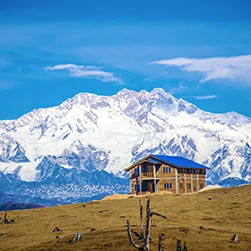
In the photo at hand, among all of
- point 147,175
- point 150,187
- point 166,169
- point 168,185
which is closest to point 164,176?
point 166,169

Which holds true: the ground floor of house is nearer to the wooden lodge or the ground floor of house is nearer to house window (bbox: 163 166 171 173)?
the wooden lodge

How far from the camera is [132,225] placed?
47.0 m

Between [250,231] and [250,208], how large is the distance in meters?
11.3

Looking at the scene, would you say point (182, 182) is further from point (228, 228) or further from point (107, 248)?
point (107, 248)

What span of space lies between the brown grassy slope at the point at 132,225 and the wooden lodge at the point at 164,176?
39186mm

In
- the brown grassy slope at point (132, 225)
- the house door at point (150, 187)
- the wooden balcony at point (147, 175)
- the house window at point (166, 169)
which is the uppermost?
the house window at point (166, 169)

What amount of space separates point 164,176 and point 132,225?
2651 inches

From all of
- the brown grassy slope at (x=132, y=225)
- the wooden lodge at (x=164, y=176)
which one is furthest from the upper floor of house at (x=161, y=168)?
the brown grassy slope at (x=132, y=225)

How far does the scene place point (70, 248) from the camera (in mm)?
39375

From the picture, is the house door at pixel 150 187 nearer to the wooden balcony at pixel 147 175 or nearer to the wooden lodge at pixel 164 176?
the wooden lodge at pixel 164 176

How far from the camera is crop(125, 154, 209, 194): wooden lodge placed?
113 metres

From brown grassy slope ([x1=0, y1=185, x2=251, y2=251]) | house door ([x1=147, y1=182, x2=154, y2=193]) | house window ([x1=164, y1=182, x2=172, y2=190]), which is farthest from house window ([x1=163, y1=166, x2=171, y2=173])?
brown grassy slope ([x1=0, y1=185, x2=251, y2=251])

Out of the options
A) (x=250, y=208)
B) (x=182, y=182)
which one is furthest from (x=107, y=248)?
(x=182, y=182)

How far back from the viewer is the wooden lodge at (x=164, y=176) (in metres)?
113
